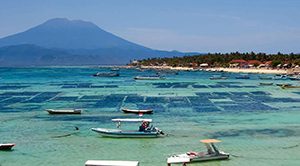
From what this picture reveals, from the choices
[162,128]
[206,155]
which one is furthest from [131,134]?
[206,155]

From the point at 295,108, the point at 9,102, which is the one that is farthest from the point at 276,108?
the point at 9,102

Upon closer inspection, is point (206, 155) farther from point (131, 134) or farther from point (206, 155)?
point (131, 134)

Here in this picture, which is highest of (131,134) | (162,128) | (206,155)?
(206,155)

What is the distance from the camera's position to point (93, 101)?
65062 millimetres

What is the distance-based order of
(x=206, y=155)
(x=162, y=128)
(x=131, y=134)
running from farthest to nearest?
(x=162, y=128) → (x=131, y=134) → (x=206, y=155)

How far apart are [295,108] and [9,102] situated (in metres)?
36.4

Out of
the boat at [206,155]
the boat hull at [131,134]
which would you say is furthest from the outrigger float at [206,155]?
the boat hull at [131,134]

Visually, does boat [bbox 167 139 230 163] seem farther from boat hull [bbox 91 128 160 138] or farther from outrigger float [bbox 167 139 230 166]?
boat hull [bbox 91 128 160 138]

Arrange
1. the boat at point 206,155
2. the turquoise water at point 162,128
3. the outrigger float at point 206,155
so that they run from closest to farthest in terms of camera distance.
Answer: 1. the outrigger float at point 206,155
2. the boat at point 206,155
3. the turquoise water at point 162,128

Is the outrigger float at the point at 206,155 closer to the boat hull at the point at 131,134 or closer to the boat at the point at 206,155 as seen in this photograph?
the boat at the point at 206,155

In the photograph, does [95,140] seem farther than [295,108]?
No

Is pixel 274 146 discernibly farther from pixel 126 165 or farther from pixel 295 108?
pixel 295 108

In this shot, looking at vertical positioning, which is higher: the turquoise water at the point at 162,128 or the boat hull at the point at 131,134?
the boat hull at the point at 131,134

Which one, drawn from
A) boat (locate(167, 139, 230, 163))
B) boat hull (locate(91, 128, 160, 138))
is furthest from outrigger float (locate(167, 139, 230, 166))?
boat hull (locate(91, 128, 160, 138))
